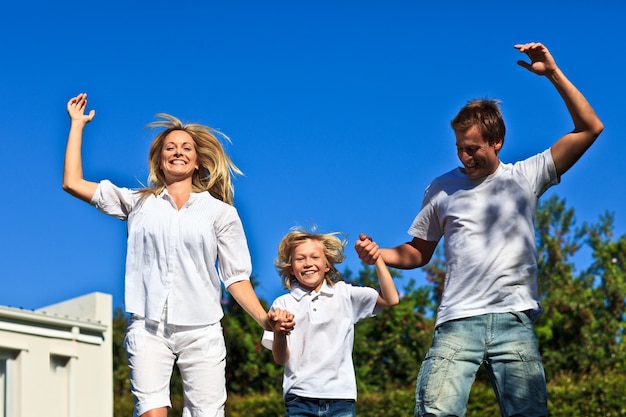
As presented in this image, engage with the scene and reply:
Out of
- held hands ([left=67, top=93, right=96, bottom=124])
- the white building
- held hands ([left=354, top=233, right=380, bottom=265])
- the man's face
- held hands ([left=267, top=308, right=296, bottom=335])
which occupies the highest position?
the white building

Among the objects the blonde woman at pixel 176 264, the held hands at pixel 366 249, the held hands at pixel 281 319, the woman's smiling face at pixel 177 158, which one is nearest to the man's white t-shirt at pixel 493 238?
the held hands at pixel 366 249

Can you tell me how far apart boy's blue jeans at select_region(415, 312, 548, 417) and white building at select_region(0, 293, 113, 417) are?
907 cm

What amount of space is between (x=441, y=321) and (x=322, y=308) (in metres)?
1.00

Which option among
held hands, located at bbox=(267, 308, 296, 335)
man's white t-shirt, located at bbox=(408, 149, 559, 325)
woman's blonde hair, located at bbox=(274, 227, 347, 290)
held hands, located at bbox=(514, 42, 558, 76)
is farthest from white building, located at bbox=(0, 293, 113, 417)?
held hands, located at bbox=(514, 42, 558, 76)

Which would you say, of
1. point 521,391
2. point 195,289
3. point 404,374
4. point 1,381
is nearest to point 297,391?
point 195,289

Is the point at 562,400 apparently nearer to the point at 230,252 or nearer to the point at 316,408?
the point at 316,408

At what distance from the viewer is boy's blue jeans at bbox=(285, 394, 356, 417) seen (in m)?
5.14

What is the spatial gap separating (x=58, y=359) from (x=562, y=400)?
21.6 ft

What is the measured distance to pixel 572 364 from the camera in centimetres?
1384

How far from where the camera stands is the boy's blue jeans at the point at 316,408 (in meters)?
5.14

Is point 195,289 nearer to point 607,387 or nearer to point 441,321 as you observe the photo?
point 441,321

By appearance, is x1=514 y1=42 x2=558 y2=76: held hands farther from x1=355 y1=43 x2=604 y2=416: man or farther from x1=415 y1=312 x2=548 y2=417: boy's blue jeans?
x1=415 y1=312 x2=548 y2=417: boy's blue jeans

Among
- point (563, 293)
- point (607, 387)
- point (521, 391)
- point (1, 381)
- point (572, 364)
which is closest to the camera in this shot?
point (521, 391)

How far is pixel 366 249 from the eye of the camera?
4.76m
